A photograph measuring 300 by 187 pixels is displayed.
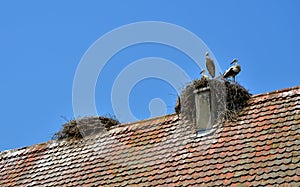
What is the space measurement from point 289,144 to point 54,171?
5025mm

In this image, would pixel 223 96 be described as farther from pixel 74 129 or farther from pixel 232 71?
pixel 74 129

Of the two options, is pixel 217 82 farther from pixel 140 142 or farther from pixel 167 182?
pixel 167 182

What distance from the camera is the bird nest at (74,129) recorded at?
14.2m

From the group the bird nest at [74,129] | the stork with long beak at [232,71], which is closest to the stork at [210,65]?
the stork with long beak at [232,71]

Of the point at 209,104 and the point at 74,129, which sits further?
the point at 74,129

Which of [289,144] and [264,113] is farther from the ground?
[264,113]

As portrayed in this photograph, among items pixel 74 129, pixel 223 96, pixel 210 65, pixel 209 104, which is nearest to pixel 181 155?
pixel 209 104

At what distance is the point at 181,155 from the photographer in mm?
11727

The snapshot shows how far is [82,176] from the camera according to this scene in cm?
1251

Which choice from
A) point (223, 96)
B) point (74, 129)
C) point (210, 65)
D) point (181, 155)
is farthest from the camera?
point (74, 129)

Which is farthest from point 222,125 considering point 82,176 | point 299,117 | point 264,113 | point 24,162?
point 24,162

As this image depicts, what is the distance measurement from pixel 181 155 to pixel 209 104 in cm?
148

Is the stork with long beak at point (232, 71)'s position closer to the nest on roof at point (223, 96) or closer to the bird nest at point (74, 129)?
the nest on roof at point (223, 96)

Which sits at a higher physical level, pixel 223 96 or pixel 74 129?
pixel 74 129
